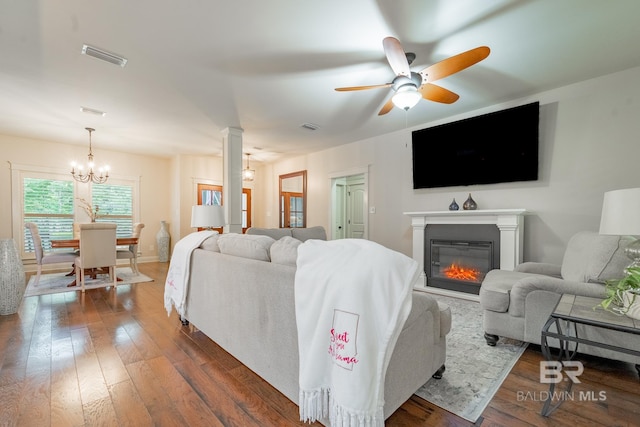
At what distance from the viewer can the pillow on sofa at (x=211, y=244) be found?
2424 millimetres

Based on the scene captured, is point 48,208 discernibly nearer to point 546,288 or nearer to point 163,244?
point 163,244

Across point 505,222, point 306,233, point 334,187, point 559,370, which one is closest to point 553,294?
point 559,370

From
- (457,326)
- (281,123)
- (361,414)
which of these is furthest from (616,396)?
(281,123)

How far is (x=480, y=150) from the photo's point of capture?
3.87 meters

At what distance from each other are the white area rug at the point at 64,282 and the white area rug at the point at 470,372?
15.3 feet

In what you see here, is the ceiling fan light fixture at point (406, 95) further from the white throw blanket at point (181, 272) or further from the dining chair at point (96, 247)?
the dining chair at point (96, 247)

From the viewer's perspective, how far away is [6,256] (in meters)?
3.05

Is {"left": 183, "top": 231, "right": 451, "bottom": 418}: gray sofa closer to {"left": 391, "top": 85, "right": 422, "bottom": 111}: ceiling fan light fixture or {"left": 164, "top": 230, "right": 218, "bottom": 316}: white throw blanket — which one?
{"left": 164, "top": 230, "right": 218, "bottom": 316}: white throw blanket

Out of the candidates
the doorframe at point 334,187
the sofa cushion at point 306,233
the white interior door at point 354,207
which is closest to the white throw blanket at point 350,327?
the sofa cushion at point 306,233

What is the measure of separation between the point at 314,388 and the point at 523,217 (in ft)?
11.6

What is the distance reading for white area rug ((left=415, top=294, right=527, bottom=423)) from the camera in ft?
5.18

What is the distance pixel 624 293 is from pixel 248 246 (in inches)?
87.6

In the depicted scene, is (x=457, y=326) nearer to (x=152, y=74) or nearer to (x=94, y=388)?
(x=94, y=388)

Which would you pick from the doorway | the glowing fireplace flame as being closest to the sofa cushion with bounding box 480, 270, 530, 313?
the glowing fireplace flame
